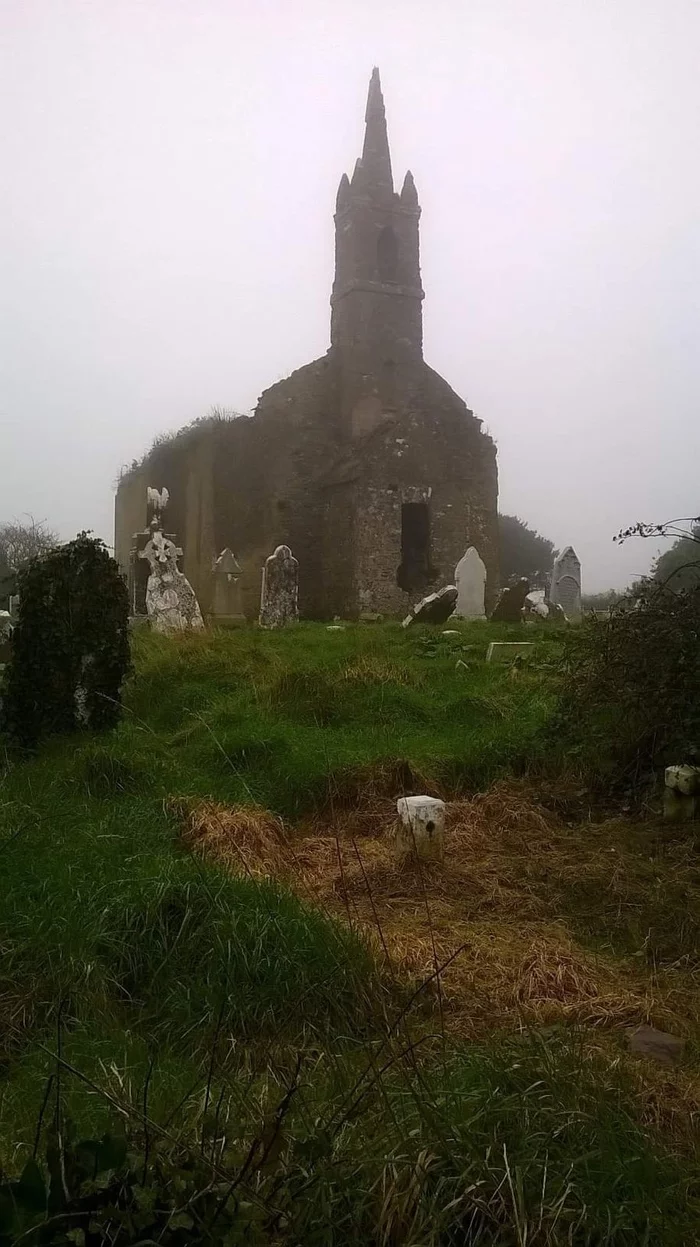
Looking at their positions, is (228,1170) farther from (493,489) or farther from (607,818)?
(493,489)

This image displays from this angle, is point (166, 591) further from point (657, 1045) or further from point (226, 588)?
point (657, 1045)

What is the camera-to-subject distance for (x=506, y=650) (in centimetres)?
1063

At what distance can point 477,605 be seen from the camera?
1769 cm

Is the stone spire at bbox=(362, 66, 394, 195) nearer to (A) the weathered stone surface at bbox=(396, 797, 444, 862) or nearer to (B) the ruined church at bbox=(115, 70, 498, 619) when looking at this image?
(B) the ruined church at bbox=(115, 70, 498, 619)

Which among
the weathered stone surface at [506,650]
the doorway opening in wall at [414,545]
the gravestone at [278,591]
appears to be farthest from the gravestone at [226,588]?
the weathered stone surface at [506,650]

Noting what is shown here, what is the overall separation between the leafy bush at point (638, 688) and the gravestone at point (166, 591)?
29.4 feet

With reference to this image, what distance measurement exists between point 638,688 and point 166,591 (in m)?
10.7

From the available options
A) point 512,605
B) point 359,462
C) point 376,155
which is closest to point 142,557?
point 512,605

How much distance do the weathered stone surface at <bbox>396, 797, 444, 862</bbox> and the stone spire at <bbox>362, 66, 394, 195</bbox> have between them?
924 inches

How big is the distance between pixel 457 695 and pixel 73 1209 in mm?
7177

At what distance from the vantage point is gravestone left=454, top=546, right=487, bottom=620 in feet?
57.2

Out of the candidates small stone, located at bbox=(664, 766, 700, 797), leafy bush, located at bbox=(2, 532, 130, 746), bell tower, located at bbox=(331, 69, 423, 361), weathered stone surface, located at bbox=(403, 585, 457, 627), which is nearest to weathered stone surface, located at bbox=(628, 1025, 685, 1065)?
small stone, located at bbox=(664, 766, 700, 797)

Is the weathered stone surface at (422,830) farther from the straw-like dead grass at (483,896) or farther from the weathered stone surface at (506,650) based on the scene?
the weathered stone surface at (506,650)

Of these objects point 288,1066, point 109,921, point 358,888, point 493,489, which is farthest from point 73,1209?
point 493,489
